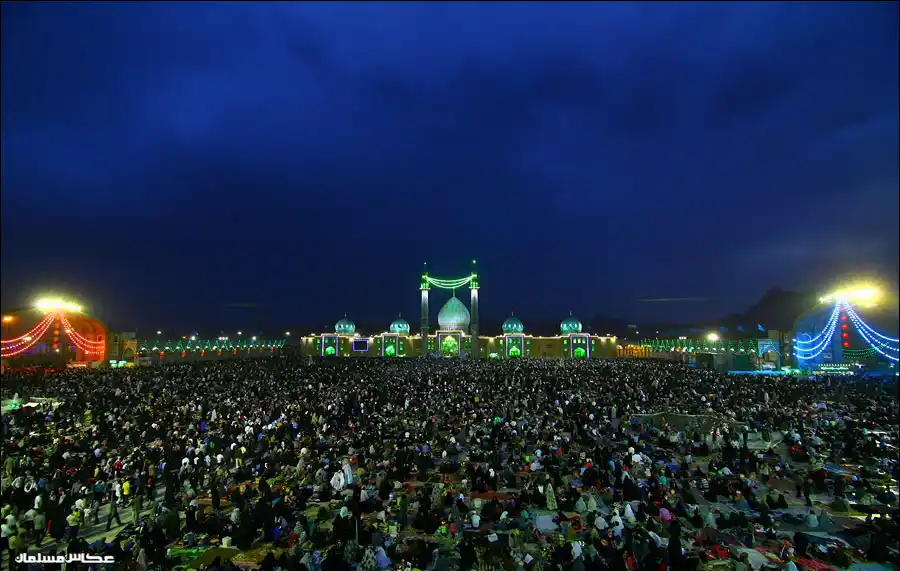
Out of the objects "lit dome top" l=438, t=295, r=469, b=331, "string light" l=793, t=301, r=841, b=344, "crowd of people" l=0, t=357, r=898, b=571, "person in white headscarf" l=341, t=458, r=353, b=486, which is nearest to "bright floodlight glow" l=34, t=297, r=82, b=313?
"crowd of people" l=0, t=357, r=898, b=571

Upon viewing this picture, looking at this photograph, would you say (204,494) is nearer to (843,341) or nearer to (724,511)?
(724,511)

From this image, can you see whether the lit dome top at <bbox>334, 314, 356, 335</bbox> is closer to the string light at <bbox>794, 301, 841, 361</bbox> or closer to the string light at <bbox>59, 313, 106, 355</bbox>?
the string light at <bbox>59, 313, 106, 355</bbox>

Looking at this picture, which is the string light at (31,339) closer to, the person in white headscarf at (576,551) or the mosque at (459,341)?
the mosque at (459,341)

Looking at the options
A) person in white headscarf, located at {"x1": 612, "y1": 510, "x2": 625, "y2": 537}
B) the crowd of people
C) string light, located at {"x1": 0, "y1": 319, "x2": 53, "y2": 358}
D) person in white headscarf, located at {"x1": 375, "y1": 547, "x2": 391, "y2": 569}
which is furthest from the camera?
string light, located at {"x1": 0, "y1": 319, "x2": 53, "y2": 358}

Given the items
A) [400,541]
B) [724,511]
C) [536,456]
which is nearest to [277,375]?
[536,456]

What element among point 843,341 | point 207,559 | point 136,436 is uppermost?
point 843,341

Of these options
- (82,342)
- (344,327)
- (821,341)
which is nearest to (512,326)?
(344,327)

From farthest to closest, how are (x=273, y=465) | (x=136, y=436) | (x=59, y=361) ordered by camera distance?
(x=59, y=361)
(x=136, y=436)
(x=273, y=465)

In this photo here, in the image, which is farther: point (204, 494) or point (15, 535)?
point (204, 494)
